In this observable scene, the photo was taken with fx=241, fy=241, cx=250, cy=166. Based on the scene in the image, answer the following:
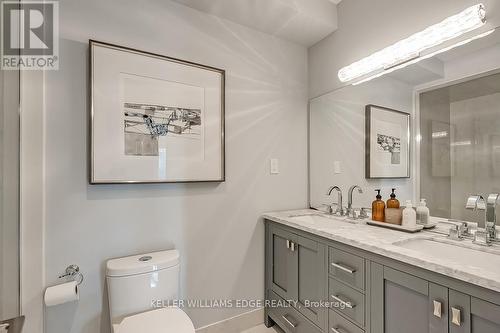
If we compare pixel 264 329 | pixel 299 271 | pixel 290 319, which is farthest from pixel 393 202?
pixel 264 329

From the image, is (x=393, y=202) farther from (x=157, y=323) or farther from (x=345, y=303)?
(x=157, y=323)

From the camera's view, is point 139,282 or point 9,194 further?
point 139,282

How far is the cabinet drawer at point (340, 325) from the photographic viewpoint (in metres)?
1.23

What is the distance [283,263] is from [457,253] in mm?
1033

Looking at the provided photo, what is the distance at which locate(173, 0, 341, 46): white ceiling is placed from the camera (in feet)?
5.49

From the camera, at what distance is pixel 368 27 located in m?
1.74

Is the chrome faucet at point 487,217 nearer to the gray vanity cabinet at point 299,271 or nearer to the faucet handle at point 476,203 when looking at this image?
the faucet handle at point 476,203

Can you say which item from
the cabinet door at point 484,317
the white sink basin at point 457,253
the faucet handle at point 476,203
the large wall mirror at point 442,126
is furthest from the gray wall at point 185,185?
the cabinet door at point 484,317

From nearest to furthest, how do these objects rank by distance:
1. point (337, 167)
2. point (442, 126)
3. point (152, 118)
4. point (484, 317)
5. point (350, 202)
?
point (484, 317) → point (442, 126) → point (152, 118) → point (350, 202) → point (337, 167)

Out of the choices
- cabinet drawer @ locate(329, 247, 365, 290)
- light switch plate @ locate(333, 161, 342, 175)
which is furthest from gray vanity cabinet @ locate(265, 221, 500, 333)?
light switch plate @ locate(333, 161, 342, 175)

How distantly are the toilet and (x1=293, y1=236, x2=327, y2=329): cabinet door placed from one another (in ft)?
2.47

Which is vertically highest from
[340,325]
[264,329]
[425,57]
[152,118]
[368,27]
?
[368,27]

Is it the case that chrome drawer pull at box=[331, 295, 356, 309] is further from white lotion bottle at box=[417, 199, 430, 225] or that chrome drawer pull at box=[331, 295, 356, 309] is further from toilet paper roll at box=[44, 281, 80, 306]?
toilet paper roll at box=[44, 281, 80, 306]

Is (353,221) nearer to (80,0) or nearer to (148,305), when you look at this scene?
(148,305)
